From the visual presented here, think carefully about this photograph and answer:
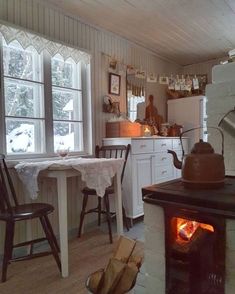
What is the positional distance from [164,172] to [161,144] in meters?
0.38

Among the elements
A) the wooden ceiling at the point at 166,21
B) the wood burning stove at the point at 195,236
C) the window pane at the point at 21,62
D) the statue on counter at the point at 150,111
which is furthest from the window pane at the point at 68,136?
the wood burning stove at the point at 195,236

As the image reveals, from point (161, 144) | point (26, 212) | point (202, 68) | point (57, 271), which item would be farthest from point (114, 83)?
point (57, 271)

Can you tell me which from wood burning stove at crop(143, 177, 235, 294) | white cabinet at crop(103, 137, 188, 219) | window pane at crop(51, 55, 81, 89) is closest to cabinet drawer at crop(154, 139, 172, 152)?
white cabinet at crop(103, 137, 188, 219)

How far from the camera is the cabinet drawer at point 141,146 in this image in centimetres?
309

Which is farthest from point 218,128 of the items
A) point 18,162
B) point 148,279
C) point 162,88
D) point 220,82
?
point 162,88

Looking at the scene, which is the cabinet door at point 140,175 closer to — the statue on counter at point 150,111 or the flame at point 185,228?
the statue on counter at point 150,111

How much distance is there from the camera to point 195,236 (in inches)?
42.4

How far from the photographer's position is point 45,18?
268 centimetres

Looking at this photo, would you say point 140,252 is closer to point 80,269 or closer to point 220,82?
point 80,269

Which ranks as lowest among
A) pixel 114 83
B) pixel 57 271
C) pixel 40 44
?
pixel 57 271

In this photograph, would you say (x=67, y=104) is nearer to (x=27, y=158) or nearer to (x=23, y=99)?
(x=23, y=99)

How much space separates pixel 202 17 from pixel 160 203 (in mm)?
2610

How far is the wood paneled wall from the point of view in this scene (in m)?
2.50

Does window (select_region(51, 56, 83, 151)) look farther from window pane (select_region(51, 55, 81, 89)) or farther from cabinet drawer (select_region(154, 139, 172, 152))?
cabinet drawer (select_region(154, 139, 172, 152))
